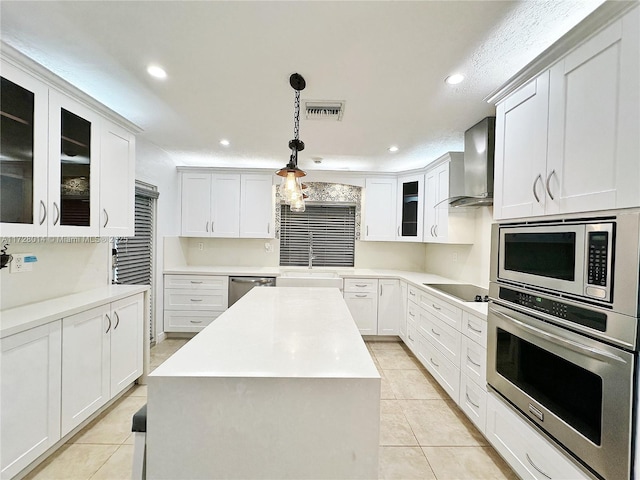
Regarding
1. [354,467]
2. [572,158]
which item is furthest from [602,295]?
[354,467]

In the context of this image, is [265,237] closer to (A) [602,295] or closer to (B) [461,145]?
(B) [461,145]

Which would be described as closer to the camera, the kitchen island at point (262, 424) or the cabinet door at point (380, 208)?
the kitchen island at point (262, 424)

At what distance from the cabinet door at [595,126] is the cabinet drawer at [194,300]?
3.53 m

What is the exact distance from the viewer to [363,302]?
3.70m

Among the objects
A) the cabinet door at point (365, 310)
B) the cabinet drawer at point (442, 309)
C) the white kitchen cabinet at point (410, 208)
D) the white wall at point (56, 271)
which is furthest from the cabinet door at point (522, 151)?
the white wall at point (56, 271)

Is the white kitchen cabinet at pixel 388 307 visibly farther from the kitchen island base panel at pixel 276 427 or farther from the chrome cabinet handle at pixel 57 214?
the chrome cabinet handle at pixel 57 214

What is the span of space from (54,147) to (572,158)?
2.85 m

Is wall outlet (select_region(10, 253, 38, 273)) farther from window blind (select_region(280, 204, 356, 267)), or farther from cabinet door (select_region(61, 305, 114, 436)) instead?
window blind (select_region(280, 204, 356, 267))

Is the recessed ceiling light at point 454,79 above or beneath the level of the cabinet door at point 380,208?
above

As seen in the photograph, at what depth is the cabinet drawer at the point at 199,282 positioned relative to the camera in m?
3.59

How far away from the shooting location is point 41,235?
5.31ft

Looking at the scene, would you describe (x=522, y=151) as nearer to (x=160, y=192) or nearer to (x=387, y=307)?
(x=387, y=307)

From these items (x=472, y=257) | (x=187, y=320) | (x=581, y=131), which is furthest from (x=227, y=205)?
(x=581, y=131)

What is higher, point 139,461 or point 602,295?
point 602,295
